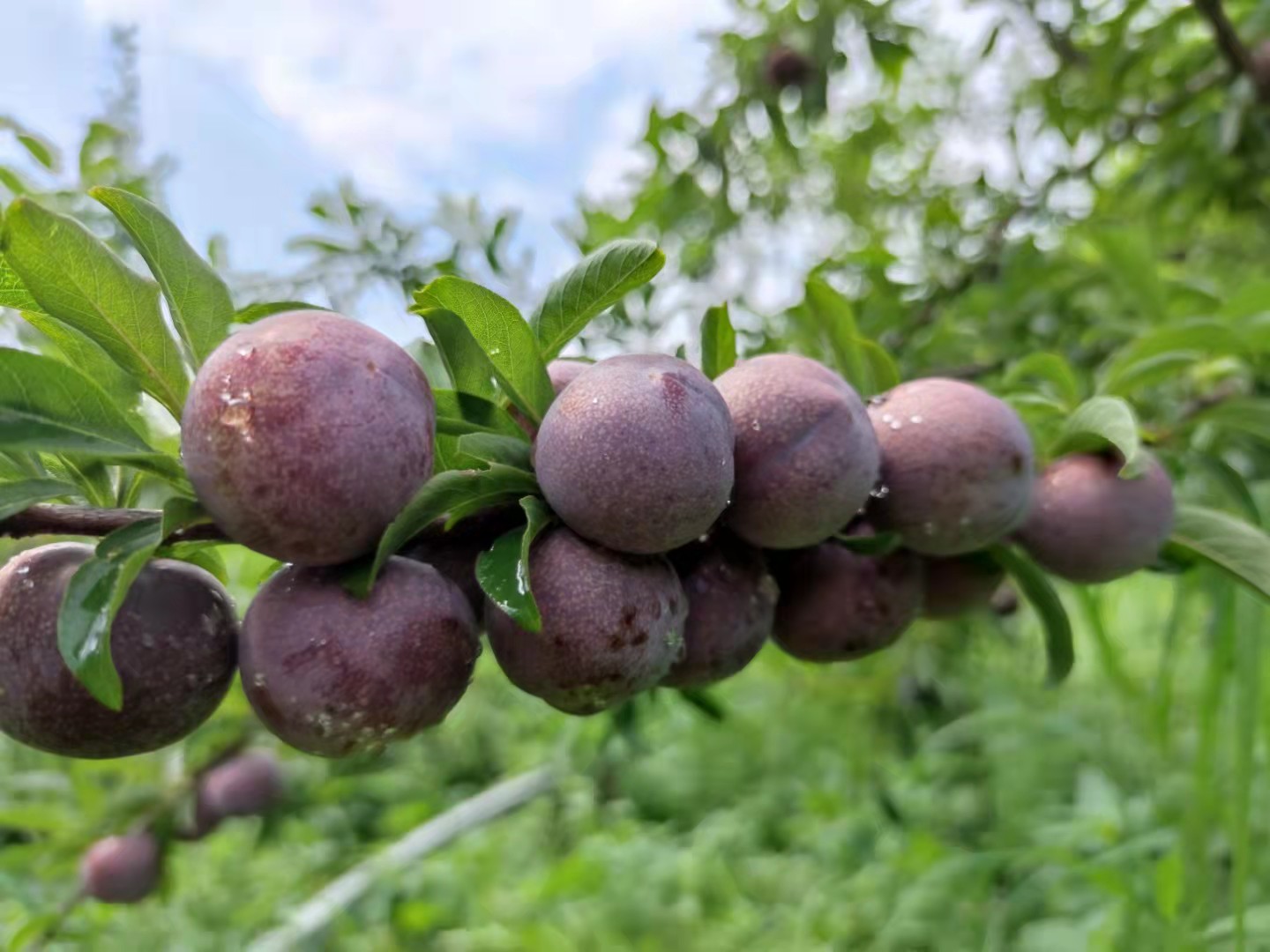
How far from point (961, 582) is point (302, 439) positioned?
2.62 ft

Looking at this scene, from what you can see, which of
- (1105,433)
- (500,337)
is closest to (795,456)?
(500,337)

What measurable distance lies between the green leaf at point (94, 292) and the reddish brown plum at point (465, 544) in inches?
9.4

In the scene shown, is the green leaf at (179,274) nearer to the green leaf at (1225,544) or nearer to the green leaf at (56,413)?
the green leaf at (56,413)

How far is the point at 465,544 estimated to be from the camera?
34.1 inches

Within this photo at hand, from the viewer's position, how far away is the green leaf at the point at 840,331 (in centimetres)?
112

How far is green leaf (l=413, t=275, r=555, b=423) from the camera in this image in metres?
0.76

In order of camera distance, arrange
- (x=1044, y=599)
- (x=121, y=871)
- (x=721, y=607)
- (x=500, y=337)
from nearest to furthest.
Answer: (x=500, y=337)
(x=721, y=607)
(x=1044, y=599)
(x=121, y=871)

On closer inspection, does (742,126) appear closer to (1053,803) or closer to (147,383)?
(147,383)

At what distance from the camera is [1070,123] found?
2.45 meters

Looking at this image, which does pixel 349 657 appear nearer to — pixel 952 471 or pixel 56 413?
pixel 56 413

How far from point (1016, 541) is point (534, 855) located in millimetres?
3007

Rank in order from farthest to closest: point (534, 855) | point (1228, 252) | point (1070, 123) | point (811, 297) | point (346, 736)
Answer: point (534, 855) < point (1228, 252) < point (1070, 123) < point (811, 297) < point (346, 736)

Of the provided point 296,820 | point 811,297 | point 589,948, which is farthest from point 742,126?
point 296,820

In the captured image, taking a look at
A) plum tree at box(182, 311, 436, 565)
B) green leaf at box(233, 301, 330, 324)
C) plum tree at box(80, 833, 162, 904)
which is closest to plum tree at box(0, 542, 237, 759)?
plum tree at box(182, 311, 436, 565)
